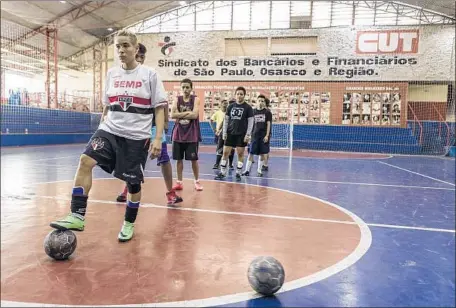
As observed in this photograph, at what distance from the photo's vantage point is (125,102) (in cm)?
310

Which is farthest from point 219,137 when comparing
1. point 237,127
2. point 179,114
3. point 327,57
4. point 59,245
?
point 327,57

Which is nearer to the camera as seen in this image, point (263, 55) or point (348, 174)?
point (348, 174)

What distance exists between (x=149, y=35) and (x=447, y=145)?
18633 mm

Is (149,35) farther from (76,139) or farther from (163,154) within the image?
(163,154)

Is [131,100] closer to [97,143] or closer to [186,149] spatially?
[97,143]

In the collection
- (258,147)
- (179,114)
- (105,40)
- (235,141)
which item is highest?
(105,40)

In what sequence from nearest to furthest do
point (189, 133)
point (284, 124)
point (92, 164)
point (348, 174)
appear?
point (92, 164)
point (189, 133)
point (348, 174)
point (284, 124)

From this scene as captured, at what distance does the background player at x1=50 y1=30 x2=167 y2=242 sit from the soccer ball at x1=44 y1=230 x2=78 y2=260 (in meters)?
0.26

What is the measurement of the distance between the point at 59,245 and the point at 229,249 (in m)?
1.34

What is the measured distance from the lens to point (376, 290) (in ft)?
7.54

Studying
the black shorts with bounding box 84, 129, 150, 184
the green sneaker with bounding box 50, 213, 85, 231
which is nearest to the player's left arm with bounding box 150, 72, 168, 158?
the black shorts with bounding box 84, 129, 150, 184

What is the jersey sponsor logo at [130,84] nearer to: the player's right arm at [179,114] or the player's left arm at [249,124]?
the player's right arm at [179,114]

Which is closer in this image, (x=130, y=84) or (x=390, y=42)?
(x=130, y=84)

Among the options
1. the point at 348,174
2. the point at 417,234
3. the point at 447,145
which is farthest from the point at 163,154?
the point at 447,145
